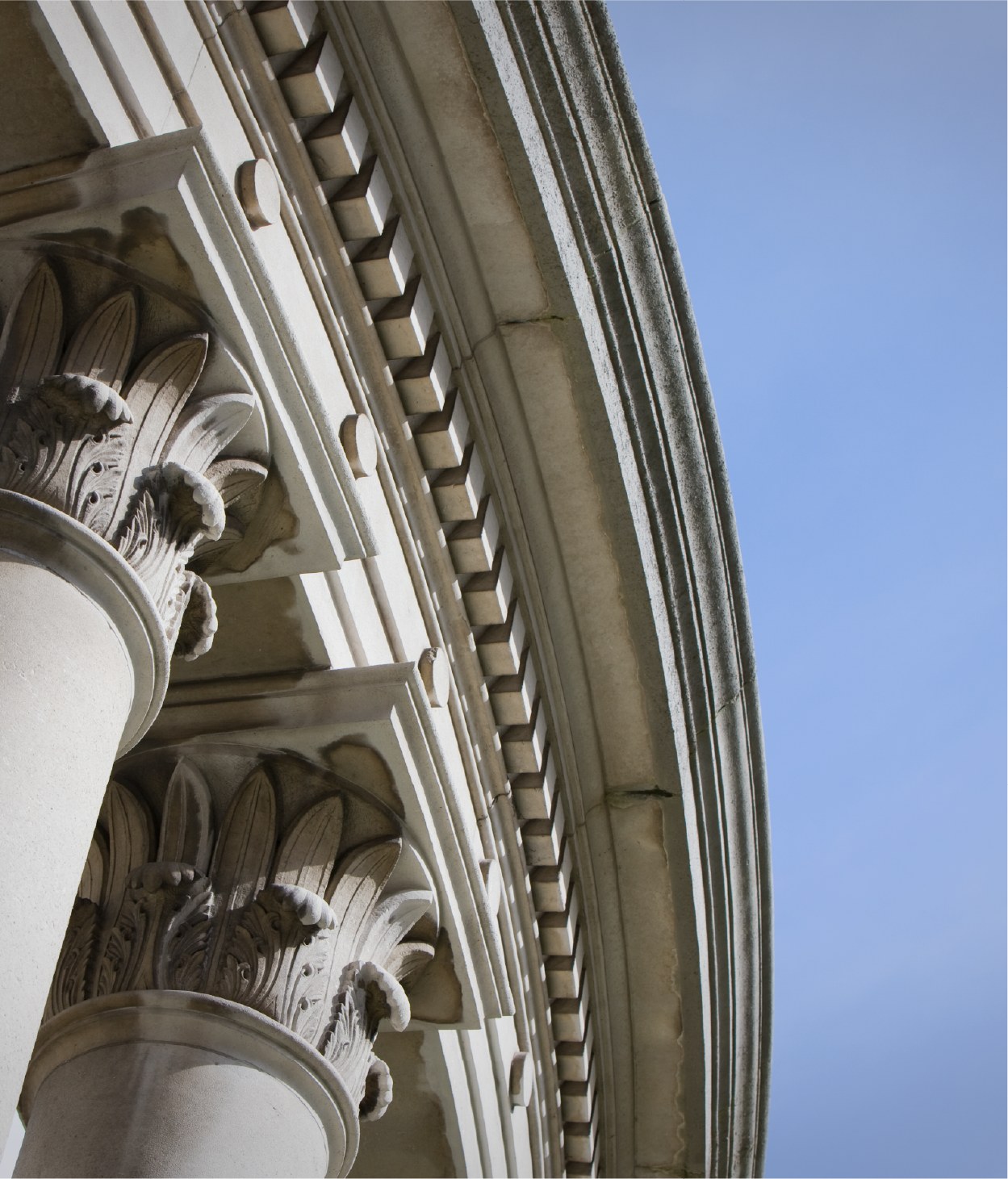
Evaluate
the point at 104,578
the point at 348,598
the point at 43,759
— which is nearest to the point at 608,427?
the point at 348,598

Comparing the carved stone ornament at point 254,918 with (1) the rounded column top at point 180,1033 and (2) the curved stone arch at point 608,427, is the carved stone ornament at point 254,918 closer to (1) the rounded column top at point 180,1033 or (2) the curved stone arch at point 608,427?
(1) the rounded column top at point 180,1033

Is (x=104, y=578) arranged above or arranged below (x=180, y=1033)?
above

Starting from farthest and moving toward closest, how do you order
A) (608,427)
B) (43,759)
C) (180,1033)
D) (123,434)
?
(608,427) < (180,1033) < (123,434) < (43,759)

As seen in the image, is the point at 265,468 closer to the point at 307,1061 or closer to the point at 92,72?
the point at 92,72

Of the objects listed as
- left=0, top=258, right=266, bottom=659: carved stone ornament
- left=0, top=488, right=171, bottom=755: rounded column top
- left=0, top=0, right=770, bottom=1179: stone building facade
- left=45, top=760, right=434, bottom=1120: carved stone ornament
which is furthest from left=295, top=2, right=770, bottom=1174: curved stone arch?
left=0, top=488, right=171, bottom=755: rounded column top

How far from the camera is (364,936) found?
6852 millimetres

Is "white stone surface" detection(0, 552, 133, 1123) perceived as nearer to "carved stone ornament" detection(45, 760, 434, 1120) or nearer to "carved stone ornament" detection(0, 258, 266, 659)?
"carved stone ornament" detection(0, 258, 266, 659)

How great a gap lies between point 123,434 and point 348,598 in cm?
213

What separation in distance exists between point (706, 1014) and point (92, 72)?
28.9 feet

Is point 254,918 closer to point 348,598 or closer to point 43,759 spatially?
point 348,598

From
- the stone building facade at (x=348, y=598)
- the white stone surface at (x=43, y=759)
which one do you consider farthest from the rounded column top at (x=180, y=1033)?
the white stone surface at (x=43, y=759)

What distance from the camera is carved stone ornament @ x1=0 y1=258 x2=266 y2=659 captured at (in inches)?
200

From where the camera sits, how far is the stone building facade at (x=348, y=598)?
5.30 meters

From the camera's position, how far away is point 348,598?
7.24m
